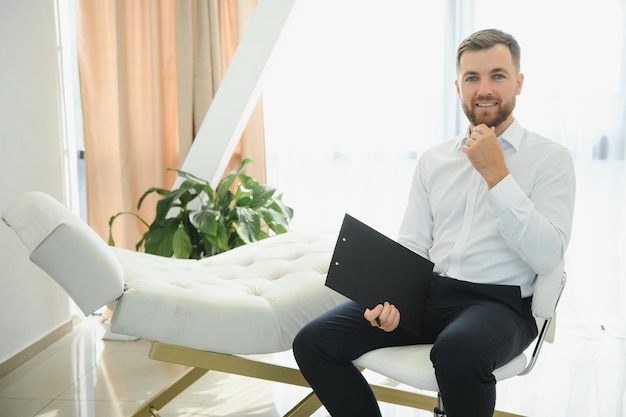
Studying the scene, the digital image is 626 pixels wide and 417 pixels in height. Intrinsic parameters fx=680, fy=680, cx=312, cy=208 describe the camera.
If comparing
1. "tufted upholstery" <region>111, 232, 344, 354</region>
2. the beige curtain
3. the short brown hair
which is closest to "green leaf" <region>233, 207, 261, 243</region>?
the beige curtain

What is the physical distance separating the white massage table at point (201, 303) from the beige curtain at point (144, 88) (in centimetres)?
131

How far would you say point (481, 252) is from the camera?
5.24ft

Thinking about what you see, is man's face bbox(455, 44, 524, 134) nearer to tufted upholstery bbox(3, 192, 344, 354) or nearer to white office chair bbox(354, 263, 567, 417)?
white office chair bbox(354, 263, 567, 417)

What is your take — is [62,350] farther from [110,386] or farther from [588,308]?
[588,308]

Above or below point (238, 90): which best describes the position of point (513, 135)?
below

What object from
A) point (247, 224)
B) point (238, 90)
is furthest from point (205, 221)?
point (238, 90)

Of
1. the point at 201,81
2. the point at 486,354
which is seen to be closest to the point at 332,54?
the point at 201,81

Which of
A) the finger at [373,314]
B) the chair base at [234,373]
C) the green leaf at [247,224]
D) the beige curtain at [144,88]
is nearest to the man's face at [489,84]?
the finger at [373,314]

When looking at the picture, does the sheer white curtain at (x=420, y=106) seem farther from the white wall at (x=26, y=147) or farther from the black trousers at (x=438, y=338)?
the black trousers at (x=438, y=338)

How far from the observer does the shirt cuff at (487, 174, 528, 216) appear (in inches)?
56.8

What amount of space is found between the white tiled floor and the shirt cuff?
100 centimetres

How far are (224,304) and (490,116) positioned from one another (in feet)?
2.59

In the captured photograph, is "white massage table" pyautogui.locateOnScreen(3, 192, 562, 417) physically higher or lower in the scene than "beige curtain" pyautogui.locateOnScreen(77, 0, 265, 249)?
lower

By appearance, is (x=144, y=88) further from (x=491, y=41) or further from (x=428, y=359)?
(x=428, y=359)
